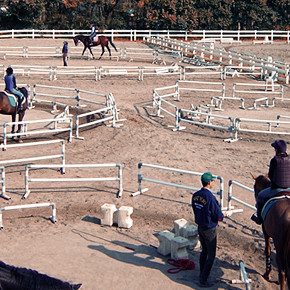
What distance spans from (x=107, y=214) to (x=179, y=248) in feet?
7.13

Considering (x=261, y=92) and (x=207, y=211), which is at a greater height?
(x=261, y=92)

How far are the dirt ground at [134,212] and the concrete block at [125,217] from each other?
0.12 metres

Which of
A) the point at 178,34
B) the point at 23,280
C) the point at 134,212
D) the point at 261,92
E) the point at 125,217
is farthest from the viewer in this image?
the point at 178,34

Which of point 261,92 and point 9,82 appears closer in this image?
point 9,82

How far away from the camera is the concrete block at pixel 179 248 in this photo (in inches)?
422

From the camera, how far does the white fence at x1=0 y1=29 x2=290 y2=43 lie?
51.6m

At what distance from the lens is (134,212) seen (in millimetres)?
13250

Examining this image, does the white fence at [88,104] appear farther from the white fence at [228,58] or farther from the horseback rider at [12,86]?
the white fence at [228,58]

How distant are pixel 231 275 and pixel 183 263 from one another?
0.88m

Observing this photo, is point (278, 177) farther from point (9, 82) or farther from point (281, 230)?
point (9, 82)

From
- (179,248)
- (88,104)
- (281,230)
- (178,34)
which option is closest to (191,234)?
(179,248)

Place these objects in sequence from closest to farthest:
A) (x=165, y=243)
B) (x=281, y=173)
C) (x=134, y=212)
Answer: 1. (x=281, y=173)
2. (x=165, y=243)
3. (x=134, y=212)

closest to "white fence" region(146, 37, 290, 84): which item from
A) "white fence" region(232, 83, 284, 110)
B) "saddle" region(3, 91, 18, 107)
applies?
"white fence" region(232, 83, 284, 110)

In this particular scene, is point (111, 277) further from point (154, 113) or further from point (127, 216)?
point (154, 113)
